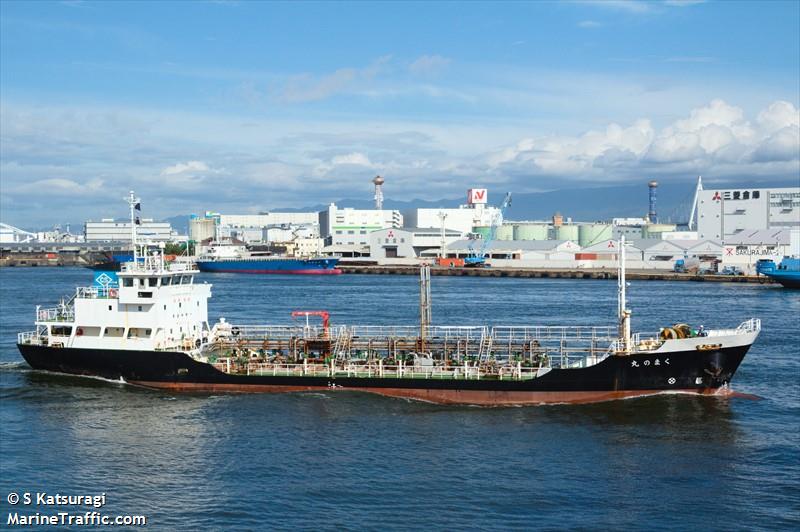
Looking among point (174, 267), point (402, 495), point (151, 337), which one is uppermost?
point (174, 267)

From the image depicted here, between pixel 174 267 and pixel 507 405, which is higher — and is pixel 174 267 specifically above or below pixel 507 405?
above

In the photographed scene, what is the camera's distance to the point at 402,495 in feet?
61.7

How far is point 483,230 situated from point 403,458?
443ft

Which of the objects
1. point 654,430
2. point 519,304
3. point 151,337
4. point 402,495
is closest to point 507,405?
point 654,430

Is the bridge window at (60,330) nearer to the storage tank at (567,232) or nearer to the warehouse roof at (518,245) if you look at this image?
the warehouse roof at (518,245)

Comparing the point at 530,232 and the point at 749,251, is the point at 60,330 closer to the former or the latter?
the point at 749,251

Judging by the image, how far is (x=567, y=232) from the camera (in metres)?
159

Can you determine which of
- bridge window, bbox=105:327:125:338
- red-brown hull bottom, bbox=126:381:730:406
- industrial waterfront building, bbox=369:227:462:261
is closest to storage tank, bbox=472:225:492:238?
industrial waterfront building, bbox=369:227:462:261

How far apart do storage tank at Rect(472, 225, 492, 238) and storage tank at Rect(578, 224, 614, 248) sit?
18.3m

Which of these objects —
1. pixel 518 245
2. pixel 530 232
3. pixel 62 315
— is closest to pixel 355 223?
pixel 530 232

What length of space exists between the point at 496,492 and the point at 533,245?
104 metres

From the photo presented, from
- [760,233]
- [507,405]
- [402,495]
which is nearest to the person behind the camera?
[402,495]

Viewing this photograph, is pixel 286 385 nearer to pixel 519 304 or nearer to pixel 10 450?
pixel 10 450

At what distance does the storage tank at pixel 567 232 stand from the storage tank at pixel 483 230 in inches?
579
